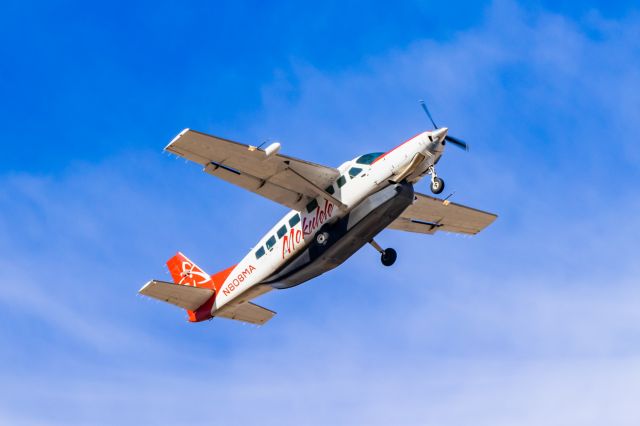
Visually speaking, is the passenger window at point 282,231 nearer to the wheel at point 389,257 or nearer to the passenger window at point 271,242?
the passenger window at point 271,242

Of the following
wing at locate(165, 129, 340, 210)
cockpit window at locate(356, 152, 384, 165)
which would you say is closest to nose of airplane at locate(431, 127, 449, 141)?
cockpit window at locate(356, 152, 384, 165)

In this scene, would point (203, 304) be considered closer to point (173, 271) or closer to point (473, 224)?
point (173, 271)

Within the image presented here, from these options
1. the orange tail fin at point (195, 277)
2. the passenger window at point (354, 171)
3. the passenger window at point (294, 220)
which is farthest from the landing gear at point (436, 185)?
the orange tail fin at point (195, 277)

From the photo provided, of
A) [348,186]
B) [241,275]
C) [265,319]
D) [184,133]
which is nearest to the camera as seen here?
[184,133]

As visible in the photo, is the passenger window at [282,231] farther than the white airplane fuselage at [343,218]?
Yes

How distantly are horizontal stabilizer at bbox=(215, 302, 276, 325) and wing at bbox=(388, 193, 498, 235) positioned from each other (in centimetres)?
659

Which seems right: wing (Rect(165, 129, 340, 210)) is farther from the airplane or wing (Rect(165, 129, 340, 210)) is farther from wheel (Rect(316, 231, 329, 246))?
wheel (Rect(316, 231, 329, 246))

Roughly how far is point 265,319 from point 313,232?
6.88 metres

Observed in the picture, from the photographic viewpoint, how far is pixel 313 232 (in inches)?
1419

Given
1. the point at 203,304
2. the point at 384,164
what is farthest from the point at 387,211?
the point at 203,304

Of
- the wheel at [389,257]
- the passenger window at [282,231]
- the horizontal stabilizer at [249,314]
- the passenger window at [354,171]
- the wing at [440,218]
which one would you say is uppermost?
the wing at [440,218]

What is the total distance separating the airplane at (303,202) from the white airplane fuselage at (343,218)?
0.04 meters

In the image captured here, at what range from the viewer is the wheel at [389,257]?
125 feet

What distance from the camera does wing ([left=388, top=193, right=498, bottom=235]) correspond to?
4059 cm
